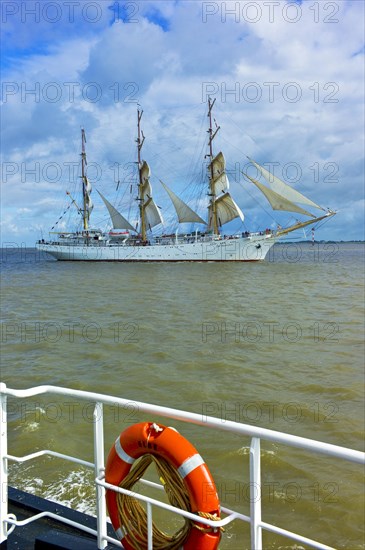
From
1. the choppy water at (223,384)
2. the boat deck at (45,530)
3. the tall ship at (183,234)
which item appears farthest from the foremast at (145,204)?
the boat deck at (45,530)

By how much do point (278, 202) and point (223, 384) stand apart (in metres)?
45.1

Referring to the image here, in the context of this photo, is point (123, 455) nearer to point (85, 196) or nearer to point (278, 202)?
point (278, 202)

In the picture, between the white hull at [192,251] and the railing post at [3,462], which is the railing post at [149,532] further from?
the white hull at [192,251]

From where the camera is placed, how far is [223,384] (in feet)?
28.2

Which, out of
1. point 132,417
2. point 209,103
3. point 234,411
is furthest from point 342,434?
point 209,103

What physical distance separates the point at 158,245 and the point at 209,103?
21368 millimetres

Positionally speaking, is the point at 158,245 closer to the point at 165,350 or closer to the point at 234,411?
the point at 165,350

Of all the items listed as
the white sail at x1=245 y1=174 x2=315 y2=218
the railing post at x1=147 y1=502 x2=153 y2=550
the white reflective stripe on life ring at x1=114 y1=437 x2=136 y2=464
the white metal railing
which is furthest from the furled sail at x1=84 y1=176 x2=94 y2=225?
the railing post at x1=147 y1=502 x2=153 y2=550

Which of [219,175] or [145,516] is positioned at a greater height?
[219,175]

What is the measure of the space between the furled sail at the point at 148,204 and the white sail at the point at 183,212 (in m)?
2.49

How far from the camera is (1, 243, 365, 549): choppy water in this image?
5.03 metres

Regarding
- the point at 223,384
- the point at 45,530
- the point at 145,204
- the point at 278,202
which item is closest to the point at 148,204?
the point at 145,204

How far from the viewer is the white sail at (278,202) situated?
5064 centimetres

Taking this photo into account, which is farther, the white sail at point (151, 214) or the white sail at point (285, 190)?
the white sail at point (151, 214)
